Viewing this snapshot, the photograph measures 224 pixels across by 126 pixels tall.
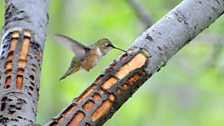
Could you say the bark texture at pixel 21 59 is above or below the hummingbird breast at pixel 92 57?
below

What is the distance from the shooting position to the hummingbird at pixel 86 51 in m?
3.27

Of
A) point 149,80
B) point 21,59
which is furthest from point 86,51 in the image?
point 149,80

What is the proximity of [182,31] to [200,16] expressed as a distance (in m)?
0.10

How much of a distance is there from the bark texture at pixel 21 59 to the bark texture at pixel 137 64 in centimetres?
17

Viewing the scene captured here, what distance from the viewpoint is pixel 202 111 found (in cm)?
875

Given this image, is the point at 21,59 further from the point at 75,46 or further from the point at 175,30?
the point at 75,46

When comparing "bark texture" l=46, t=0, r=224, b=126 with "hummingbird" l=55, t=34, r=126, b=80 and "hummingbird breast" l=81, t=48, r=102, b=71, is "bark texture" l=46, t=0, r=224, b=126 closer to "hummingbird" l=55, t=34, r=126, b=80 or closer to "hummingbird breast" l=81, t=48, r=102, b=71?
"hummingbird" l=55, t=34, r=126, b=80

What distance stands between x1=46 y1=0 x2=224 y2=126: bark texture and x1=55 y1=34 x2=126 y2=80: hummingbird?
105 centimetres

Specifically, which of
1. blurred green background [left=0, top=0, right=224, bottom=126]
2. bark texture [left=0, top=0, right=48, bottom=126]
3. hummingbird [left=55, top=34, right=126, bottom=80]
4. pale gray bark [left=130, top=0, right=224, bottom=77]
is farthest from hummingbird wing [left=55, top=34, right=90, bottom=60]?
blurred green background [left=0, top=0, right=224, bottom=126]

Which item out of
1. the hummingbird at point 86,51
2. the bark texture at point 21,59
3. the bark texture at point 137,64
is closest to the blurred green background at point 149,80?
the hummingbird at point 86,51

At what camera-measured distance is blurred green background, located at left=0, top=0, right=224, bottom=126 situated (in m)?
6.22

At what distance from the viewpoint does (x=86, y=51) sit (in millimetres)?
3395

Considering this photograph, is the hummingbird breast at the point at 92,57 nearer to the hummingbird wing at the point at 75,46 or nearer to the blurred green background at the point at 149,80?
the hummingbird wing at the point at 75,46

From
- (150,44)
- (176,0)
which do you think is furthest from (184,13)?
(176,0)
